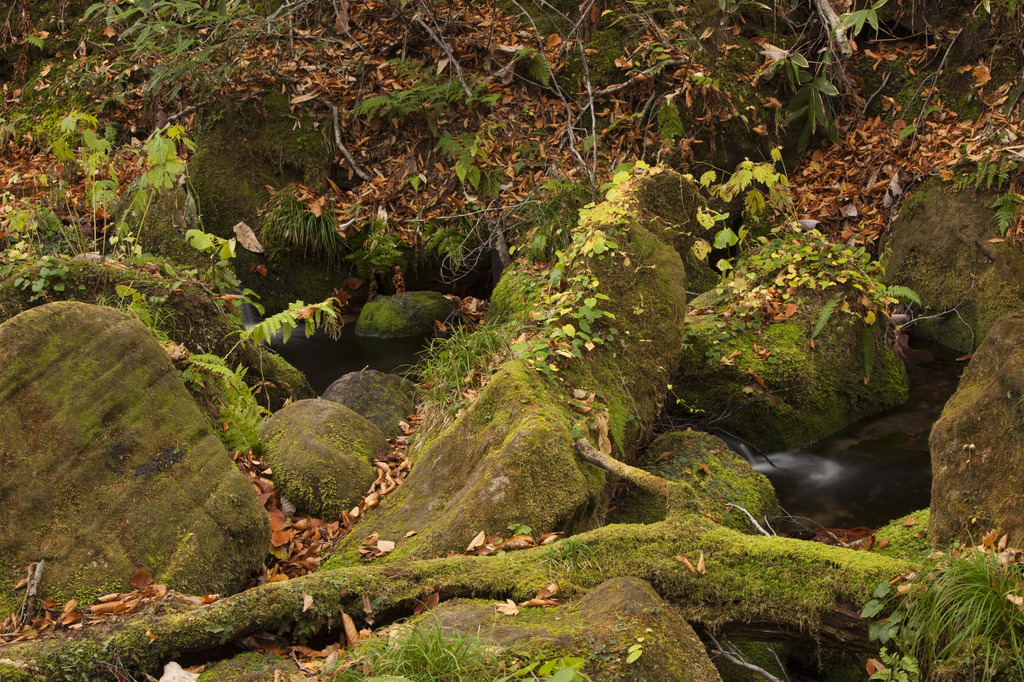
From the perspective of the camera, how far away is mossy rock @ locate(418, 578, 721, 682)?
271cm

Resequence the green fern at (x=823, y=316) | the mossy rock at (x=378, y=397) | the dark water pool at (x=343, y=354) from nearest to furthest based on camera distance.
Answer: the mossy rock at (x=378, y=397), the green fern at (x=823, y=316), the dark water pool at (x=343, y=354)

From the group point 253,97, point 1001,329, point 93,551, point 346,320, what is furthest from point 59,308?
point 253,97

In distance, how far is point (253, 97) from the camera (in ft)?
35.6

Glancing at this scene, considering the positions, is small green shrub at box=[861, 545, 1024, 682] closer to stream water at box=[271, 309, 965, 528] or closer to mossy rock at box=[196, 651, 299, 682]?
mossy rock at box=[196, 651, 299, 682]

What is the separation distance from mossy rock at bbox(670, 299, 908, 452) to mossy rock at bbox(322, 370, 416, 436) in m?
2.31

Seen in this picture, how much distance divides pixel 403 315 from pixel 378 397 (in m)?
2.65

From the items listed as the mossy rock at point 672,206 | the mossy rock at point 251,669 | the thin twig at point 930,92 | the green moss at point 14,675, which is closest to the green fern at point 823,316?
the mossy rock at point 672,206

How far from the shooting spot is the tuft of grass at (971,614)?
2617 mm

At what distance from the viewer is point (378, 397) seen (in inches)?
Answer: 273

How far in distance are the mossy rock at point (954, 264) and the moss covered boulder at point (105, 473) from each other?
285 inches

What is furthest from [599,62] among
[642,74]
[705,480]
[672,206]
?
[705,480]

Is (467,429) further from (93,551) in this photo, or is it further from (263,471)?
(93,551)

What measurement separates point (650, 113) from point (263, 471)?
706 centimetres

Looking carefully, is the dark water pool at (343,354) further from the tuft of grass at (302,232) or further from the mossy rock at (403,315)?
the tuft of grass at (302,232)
